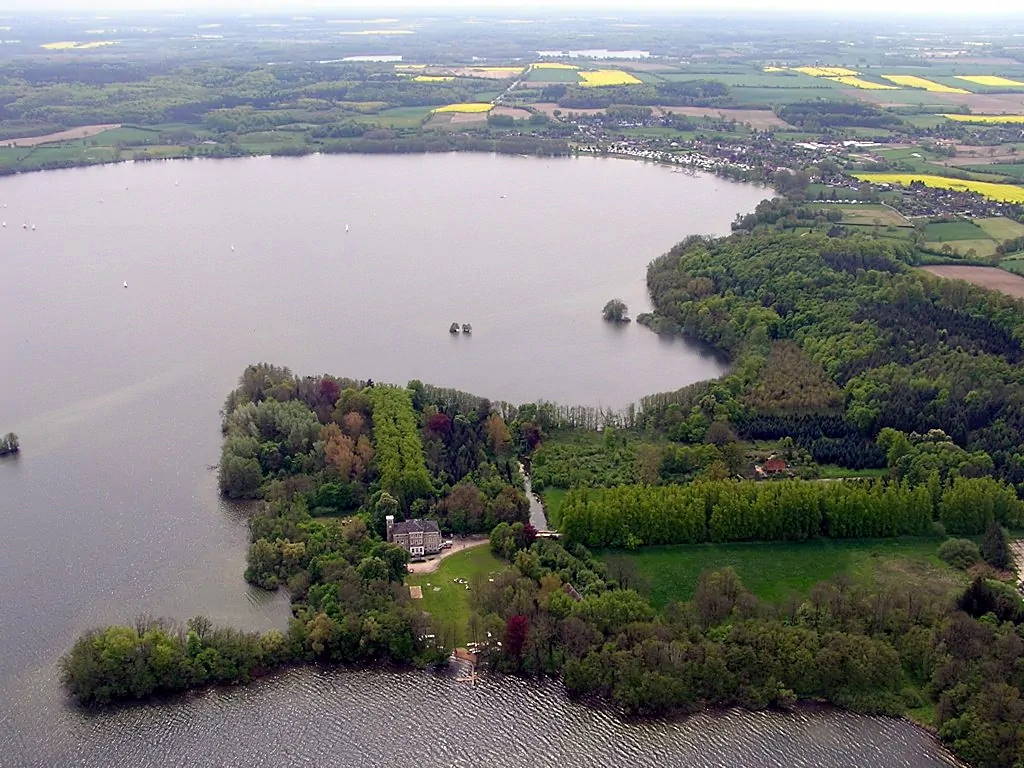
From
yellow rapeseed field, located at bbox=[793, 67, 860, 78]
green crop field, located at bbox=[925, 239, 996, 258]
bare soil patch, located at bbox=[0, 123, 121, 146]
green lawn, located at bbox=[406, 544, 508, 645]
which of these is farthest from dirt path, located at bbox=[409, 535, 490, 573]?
yellow rapeseed field, located at bbox=[793, 67, 860, 78]

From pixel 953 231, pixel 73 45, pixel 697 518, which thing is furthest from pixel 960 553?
pixel 73 45

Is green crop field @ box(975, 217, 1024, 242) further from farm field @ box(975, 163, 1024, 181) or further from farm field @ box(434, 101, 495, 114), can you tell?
farm field @ box(434, 101, 495, 114)

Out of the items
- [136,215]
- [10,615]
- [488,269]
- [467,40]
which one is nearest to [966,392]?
[488,269]

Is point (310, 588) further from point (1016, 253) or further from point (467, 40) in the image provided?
point (467, 40)

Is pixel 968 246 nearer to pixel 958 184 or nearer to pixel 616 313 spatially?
pixel 958 184

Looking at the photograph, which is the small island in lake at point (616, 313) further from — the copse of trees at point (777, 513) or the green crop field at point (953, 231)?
the green crop field at point (953, 231)

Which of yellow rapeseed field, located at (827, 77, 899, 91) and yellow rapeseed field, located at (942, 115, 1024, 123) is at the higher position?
yellow rapeseed field, located at (827, 77, 899, 91)
